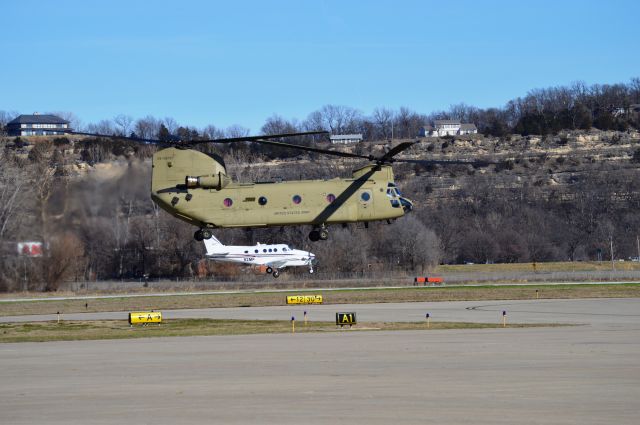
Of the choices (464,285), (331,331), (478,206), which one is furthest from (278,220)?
(478,206)

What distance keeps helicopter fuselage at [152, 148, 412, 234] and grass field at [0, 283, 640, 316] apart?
1739 centimetres

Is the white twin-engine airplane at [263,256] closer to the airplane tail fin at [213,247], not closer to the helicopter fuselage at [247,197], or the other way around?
the airplane tail fin at [213,247]

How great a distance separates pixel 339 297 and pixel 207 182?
22.3 m

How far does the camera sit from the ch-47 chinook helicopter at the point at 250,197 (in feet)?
125

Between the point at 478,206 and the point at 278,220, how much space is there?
86914mm

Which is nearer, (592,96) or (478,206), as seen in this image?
(478,206)

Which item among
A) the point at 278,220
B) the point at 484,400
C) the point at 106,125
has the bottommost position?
the point at 484,400

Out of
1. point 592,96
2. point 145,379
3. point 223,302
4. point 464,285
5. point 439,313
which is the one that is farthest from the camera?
point 592,96

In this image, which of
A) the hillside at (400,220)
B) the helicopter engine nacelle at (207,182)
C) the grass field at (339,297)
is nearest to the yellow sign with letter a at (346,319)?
the hillside at (400,220)

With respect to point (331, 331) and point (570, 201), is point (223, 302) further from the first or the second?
point (570, 201)

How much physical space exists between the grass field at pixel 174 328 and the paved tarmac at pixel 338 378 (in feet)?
5.91

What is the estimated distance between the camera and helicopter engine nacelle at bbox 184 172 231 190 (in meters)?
37.8

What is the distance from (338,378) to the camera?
2523cm

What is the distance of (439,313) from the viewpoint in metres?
46.4
